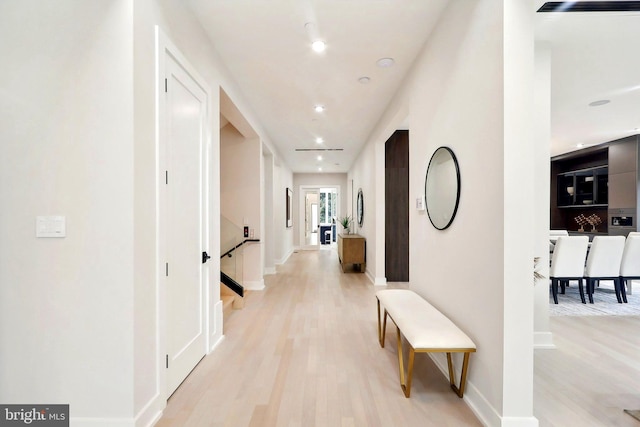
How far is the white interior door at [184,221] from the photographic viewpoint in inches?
78.4

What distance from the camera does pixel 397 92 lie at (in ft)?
12.1

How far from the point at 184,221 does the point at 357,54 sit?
229 centimetres

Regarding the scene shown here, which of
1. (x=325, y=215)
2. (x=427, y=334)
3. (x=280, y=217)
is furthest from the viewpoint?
(x=325, y=215)

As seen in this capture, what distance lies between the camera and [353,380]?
2.17 meters

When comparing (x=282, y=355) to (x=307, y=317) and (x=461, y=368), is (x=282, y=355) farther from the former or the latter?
(x=461, y=368)

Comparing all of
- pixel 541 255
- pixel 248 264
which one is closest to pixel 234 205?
pixel 248 264

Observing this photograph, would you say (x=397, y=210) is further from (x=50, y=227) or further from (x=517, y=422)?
Result: (x=50, y=227)

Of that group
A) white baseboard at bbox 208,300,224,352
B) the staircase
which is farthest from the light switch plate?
the staircase

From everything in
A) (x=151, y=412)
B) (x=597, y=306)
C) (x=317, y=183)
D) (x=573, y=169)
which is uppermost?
(x=573, y=169)

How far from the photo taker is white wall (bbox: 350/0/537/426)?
5.16ft

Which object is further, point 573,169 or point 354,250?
point 573,169

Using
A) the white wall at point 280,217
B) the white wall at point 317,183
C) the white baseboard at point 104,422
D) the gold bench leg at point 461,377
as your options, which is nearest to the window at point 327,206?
the white wall at point 317,183

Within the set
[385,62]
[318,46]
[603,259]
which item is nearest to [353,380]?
[318,46]

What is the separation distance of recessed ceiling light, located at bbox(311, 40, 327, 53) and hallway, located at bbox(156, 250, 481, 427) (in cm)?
288
